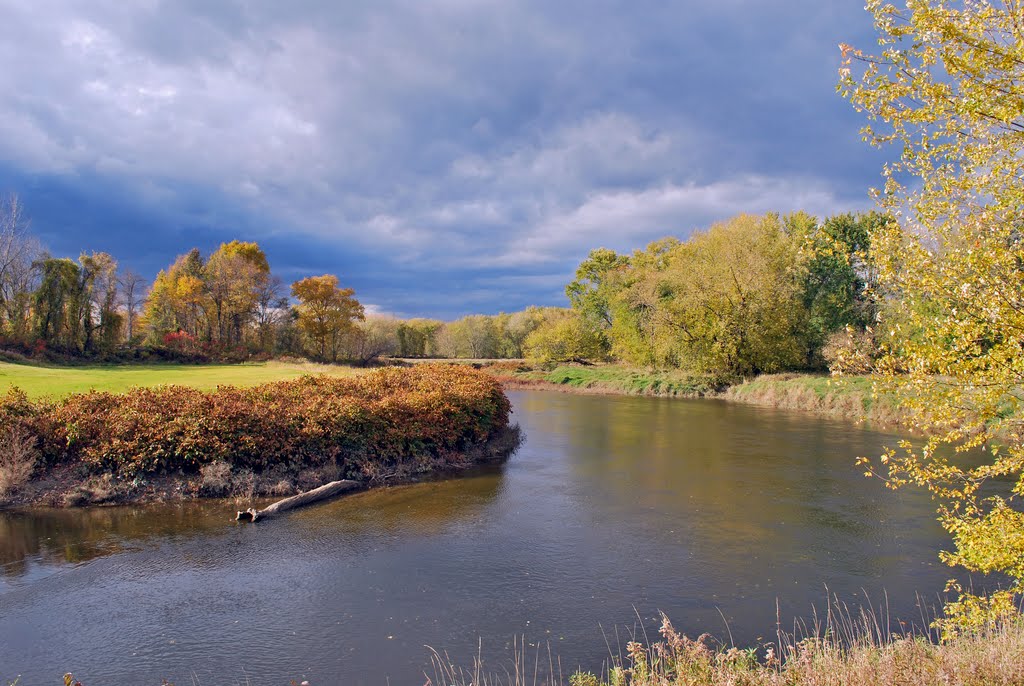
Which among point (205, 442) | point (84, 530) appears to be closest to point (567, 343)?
point (205, 442)

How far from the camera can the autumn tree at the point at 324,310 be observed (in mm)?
56719

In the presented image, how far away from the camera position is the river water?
646 centimetres

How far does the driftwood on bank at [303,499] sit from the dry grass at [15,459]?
178 inches

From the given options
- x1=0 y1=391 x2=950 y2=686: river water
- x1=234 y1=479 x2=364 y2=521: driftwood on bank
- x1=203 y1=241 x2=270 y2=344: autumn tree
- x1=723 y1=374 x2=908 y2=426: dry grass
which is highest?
x1=203 y1=241 x2=270 y2=344: autumn tree

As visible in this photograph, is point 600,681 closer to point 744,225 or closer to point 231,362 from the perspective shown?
point 744,225

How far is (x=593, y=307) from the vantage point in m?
59.0

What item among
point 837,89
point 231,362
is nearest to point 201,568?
point 837,89

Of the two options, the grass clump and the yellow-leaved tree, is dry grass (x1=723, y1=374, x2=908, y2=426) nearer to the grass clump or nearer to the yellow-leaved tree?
the grass clump

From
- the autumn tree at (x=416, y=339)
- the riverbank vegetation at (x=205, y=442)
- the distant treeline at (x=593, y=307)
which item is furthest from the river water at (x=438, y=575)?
the autumn tree at (x=416, y=339)

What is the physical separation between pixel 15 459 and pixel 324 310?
46419 mm

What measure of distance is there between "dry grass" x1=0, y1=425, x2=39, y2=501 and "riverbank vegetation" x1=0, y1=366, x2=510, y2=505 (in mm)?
19

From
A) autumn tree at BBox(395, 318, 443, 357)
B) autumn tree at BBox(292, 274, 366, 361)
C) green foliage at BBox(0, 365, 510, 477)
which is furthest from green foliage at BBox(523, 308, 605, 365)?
green foliage at BBox(0, 365, 510, 477)

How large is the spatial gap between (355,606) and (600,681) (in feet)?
10.9

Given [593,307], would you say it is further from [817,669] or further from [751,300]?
[817,669]
